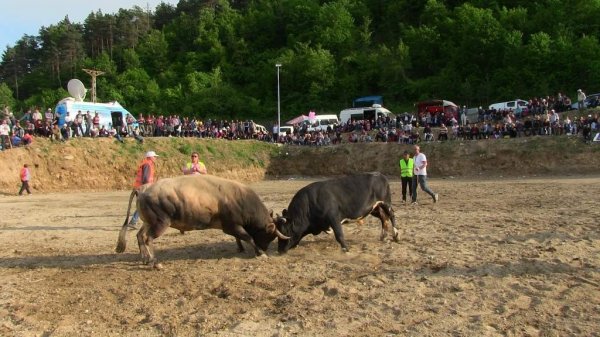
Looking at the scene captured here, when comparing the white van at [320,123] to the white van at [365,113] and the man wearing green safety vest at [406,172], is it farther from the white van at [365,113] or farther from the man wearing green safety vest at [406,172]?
the man wearing green safety vest at [406,172]

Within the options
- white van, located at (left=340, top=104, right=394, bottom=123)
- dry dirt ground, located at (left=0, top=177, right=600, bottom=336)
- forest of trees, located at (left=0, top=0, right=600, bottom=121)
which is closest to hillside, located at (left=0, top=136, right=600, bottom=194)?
white van, located at (left=340, top=104, right=394, bottom=123)

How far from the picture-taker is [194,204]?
10.9 meters

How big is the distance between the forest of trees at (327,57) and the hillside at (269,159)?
99.2 ft

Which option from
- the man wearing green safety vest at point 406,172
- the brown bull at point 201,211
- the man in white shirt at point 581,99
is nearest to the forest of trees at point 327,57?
the man in white shirt at point 581,99

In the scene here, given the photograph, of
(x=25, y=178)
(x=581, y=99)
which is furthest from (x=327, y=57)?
(x=25, y=178)

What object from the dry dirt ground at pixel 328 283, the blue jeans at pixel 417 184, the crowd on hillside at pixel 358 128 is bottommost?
the dry dirt ground at pixel 328 283

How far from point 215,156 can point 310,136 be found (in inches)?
348

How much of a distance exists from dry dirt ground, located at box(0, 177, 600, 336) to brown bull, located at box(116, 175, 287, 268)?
47 centimetres

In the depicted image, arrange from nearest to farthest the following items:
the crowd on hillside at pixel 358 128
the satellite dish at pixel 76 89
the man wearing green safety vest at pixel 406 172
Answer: the man wearing green safety vest at pixel 406 172, the crowd on hillside at pixel 358 128, the satellite dish at pixel 76 89

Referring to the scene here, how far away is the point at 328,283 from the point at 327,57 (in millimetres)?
72283

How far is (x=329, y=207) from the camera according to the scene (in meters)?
11.5

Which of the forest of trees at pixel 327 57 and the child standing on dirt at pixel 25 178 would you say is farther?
the forest of trees at pixel 327 57

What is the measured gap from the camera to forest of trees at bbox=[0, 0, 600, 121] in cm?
6500

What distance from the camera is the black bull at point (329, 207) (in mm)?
11500
